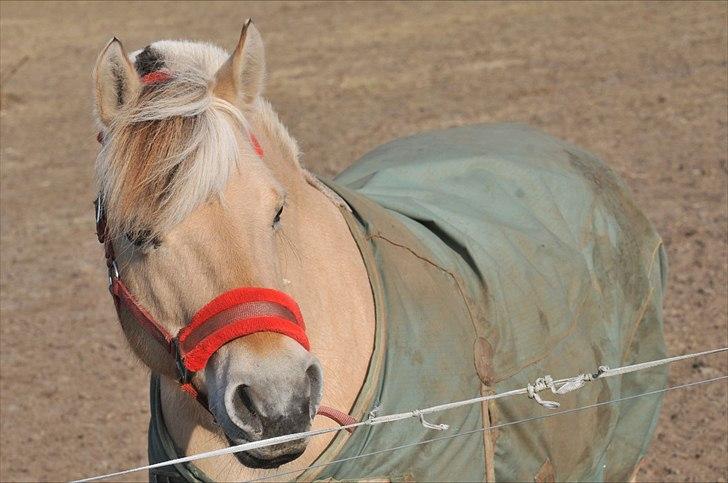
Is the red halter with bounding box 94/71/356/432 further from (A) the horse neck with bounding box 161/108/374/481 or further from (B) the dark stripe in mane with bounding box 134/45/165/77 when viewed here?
(B) the dark stripe in mane with bounding box 134/45/165/77

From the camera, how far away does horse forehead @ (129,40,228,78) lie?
240cm

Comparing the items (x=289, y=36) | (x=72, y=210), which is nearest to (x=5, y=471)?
(x=72, y=210)

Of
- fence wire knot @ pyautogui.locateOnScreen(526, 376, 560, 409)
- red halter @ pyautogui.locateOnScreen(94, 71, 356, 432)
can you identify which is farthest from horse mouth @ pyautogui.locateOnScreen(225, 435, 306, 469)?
fence wire knot @ pyautogui.locateOnScreen(526, 376, 560, 409)

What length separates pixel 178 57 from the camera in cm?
243

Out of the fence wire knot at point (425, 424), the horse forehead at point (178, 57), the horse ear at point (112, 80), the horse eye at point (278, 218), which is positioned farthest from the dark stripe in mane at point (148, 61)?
the fence wire knot at point (425, 424)

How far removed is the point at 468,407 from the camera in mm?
2684

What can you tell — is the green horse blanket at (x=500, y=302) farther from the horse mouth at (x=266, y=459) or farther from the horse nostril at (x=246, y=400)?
the horse nostril at (x=246, y=400)

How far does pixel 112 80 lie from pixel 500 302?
1.29 metres

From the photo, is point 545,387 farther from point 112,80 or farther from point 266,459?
point 112,80

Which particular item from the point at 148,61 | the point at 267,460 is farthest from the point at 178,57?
the point at 267,460

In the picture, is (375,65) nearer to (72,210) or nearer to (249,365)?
(72,210)

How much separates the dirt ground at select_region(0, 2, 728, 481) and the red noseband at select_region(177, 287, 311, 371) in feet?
2.01

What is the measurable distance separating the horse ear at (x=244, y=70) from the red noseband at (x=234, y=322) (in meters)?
0.53

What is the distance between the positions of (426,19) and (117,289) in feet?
35.9
